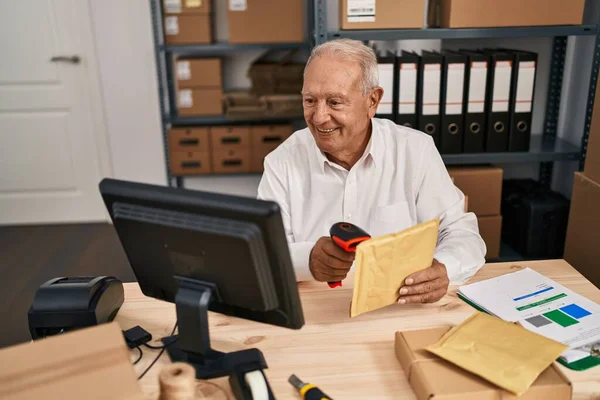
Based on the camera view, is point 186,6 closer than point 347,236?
No

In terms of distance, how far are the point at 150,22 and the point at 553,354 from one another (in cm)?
297

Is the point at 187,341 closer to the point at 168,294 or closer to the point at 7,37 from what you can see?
the point at 168,294

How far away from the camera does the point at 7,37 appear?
325cm

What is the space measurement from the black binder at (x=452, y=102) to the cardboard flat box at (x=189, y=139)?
1320 millimetres

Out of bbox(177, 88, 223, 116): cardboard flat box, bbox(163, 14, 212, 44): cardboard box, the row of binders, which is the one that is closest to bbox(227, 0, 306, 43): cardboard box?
bbox(163, 14, 212, 44): cardboard box

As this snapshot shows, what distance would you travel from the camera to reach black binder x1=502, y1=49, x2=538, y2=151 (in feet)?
7.72

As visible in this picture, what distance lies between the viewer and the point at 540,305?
45.6 inches

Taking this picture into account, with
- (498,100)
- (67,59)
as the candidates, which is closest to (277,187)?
(498,100)

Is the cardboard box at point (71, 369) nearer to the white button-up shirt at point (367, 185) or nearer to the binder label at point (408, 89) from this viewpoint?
the white button-up shirt at point (367, 185)

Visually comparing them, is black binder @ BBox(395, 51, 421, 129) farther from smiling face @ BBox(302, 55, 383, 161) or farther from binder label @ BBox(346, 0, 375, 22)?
smiling face @ BBox(302, 55, 383, 161)

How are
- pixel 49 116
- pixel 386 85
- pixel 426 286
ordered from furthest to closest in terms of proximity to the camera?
pixel 49 116
pixel 386 85
pixel 426 286

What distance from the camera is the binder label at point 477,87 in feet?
7.68

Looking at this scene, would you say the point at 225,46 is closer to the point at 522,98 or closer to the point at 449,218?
the point at 522,98

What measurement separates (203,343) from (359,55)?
2.87 ft
